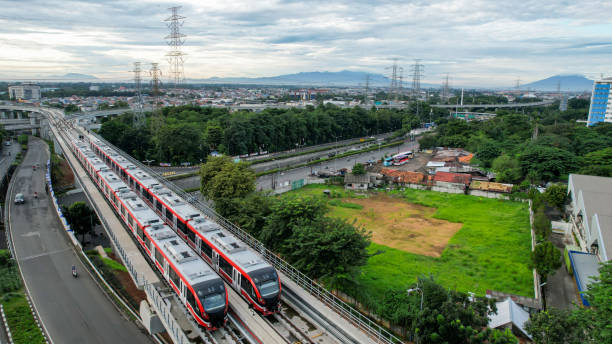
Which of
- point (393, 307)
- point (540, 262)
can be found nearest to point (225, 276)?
point (393, 307)

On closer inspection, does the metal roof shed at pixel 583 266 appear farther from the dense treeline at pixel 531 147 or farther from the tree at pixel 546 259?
the dense treeline at pixel 531 147

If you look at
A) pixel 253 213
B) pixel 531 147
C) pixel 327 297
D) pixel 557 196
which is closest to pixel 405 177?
pixel 557 196

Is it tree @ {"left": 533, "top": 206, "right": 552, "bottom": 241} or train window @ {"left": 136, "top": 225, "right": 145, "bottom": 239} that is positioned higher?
train window @ {"left": 136, "top": 225, "right": 145, "bottom": 239}

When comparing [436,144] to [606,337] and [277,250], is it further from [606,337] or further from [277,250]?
[606,337]

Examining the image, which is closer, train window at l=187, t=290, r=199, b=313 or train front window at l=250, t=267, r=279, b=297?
train window at l=187, t=290, r=199, b=313

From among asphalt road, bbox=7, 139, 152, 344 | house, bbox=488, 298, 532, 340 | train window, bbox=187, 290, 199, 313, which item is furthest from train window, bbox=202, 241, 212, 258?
house, bbox=488, 298, 532, 340

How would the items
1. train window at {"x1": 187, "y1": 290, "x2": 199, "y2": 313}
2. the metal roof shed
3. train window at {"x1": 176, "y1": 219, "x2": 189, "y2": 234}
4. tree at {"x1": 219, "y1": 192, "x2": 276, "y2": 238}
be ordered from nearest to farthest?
train window at {"x1": 187, "y1": 290, "x2": 199, "y2": 313} < train window at {"x1": 176, "y1": 219, "x2": 189, "y2": 234} < the metal roof shed < tree at {"x1": 219, "y1": 192, "x2": 276, "y2": 238}

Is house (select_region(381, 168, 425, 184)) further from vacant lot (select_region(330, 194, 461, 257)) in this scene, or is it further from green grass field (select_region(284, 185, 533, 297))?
green grass field (select_region(284, 185, 533, 297))
